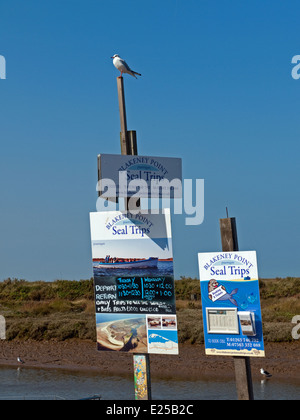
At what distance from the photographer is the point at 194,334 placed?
20.7 m

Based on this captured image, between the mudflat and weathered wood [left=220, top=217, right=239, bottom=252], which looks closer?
weathered wood [left=220, top=217, right=239, bottom=252]

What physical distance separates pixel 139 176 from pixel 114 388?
8.12 meters

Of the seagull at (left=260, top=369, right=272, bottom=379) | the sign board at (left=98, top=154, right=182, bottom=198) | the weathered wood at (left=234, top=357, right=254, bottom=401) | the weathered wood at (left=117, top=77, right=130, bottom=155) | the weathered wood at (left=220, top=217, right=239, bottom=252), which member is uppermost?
the weathered wood at (left=117, top=77, right=130, bottom=155)

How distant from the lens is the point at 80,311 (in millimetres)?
28984

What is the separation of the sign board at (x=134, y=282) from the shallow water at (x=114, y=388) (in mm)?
4914

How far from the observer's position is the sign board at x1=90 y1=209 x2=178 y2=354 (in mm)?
8914

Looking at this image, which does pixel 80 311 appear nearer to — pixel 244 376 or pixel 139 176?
pixel 139 176

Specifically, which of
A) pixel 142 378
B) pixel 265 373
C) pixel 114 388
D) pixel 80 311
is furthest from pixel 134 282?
pixel 80 311

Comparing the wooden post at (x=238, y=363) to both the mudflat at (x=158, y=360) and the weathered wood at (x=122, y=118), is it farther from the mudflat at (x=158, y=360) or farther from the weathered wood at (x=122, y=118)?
Result: the mudflat at (x=158, y=360)

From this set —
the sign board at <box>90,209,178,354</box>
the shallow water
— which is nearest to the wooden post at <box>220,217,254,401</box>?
the sign board at <box>90,209,178,354</box>

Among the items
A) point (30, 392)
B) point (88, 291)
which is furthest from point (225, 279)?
point (88, 291)

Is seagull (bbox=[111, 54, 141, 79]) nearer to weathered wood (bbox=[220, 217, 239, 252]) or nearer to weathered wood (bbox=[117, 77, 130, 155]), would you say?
weathered wood (bbox=[117, 77, 130, 155])

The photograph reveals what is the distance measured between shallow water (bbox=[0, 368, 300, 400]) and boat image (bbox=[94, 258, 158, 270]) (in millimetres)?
5298

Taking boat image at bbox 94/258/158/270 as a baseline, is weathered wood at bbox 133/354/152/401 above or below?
below
